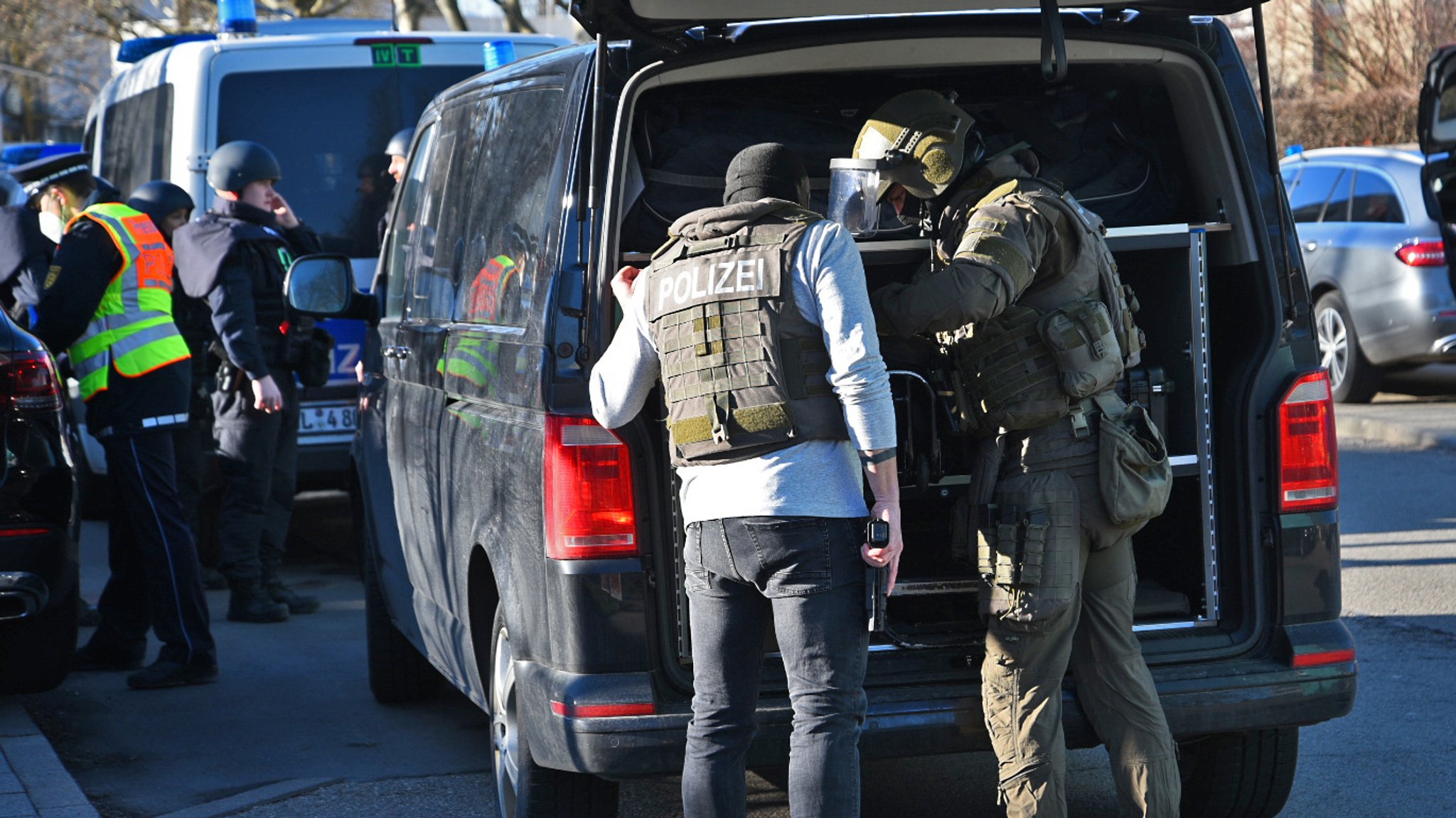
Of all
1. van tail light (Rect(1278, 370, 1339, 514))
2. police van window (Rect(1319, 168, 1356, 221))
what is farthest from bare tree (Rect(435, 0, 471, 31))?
van tail light (Rect(1278, 370, 1339, 514))

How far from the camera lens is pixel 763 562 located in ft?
10.6

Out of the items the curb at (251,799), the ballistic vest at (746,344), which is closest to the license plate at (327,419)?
the curb at (251,799)

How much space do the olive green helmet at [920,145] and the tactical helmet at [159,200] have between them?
12.4ft

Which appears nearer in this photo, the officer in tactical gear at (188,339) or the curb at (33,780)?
the curb at (33,780)

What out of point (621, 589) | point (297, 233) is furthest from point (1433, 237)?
point (621, 589)

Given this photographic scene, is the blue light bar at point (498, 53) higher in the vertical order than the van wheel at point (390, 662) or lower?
higher

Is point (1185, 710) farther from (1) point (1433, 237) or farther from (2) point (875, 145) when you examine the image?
(1) point (1433, 237)

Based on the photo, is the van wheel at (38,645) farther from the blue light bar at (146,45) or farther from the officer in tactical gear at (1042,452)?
the blue light bar at (146,45)

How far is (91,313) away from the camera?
18.8 ft

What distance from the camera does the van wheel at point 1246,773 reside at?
13.1 feet

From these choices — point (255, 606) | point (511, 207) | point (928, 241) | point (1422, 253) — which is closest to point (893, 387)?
point (928, 241)

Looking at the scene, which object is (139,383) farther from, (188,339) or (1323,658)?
(1323,658)

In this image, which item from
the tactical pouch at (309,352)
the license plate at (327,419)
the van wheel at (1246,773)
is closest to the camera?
the van wheel at (1246,773)

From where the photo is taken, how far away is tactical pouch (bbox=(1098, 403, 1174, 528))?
3568mm
